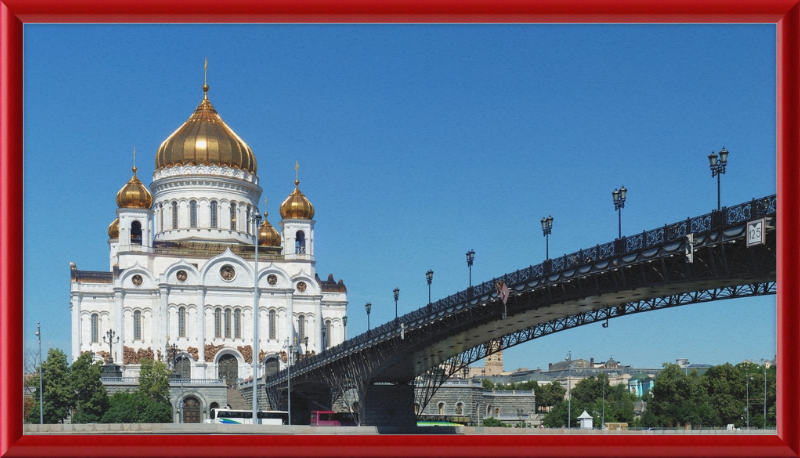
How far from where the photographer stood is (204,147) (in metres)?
88.9

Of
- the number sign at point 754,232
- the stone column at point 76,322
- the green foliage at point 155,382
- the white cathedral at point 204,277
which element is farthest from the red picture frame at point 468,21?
the stone column at point 76,322

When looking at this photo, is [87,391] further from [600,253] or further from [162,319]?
[600,253]

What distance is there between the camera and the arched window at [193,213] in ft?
290

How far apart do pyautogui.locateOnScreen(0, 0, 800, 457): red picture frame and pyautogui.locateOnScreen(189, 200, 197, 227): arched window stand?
7937 centimetres

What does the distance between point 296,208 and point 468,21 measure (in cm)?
8023

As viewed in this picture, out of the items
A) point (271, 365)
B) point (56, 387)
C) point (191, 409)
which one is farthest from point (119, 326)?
point (56, 387)

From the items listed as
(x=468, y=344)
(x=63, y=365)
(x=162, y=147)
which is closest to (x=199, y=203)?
(x=162, y=147)

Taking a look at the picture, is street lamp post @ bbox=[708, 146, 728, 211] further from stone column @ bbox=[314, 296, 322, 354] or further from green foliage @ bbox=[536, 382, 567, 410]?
green foliage @ bbox=[536, 382, 567, 410]

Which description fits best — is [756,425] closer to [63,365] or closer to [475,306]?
[475,306]

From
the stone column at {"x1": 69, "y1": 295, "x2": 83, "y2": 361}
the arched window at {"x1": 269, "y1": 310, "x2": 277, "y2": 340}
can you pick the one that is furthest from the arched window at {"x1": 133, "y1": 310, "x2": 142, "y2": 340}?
the arched window at {"x1": 269, "y1": 310, "x2": 277, "y2": 340}

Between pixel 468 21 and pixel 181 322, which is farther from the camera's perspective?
pixel 181 322

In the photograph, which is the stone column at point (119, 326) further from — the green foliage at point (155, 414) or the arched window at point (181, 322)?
the green foliage at point (155, 414)

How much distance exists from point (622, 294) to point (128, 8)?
88.5 ft

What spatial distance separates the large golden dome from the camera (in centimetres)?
8881
